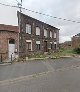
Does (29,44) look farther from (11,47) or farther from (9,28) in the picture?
(9,28)

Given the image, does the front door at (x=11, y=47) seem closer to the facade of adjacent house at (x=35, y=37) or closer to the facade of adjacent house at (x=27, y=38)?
the facade of adjacent house at (x=27, y=38)

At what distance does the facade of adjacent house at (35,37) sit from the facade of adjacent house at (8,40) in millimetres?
2018

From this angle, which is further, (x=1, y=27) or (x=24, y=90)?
(x=1, y=27)

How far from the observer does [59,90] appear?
1020 cm

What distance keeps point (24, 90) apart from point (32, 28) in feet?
86.4

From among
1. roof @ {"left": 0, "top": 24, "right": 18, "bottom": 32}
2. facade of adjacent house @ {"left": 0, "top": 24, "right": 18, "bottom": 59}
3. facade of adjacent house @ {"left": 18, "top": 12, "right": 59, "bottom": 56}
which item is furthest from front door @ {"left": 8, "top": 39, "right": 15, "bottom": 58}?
facade of adjacent house @ {"left": 18, "top": 12, "right": 59, "bottom": 56}

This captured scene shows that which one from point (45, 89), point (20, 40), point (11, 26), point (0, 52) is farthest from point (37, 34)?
point (45, 89)

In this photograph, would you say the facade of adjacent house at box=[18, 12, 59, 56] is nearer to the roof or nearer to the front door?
the roof

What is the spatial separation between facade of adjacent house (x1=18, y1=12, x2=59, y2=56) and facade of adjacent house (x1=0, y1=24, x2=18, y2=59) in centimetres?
202

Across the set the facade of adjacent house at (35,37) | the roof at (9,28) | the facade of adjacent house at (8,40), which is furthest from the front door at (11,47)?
the facade of adjacent house at (35,37)

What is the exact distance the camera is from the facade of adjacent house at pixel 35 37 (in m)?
33.9

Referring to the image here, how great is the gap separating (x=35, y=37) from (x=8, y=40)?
8174mm

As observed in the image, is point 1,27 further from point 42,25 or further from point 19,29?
point 42,25

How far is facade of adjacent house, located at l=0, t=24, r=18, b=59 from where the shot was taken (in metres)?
29.2
